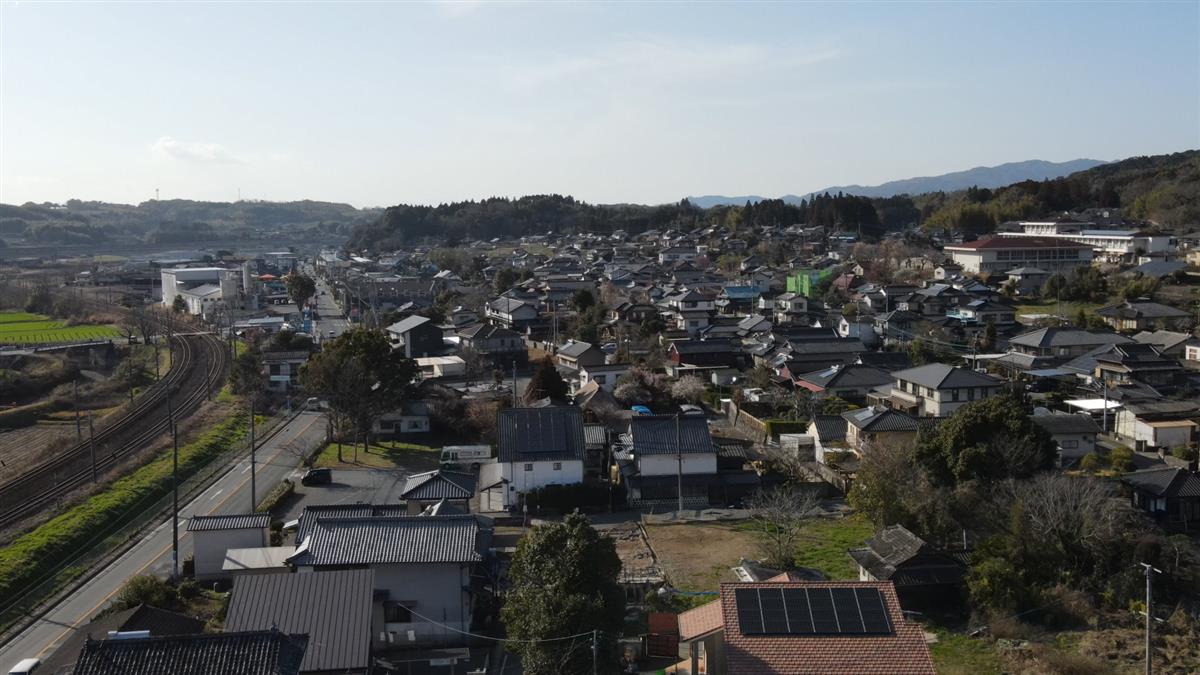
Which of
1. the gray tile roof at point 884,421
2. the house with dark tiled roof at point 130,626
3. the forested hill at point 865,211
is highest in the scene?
the forested hill at point 865,211

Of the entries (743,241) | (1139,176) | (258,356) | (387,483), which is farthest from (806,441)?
(1139,176)

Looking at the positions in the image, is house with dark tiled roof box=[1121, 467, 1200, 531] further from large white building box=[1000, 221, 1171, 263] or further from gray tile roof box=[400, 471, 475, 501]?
large white building box=[1000, 221, 1171, 263]

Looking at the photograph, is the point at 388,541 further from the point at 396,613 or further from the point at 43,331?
the point at 43,331

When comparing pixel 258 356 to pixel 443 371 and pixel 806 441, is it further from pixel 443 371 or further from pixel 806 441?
pixel 806 441

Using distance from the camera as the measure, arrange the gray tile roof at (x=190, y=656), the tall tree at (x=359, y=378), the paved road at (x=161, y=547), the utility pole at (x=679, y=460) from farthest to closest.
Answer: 1. the tall tree at (x=359, y=378)
2. the utility pole at (x=679, y=460)
3. the paved road at (x=161, y=547)
4. the gray tile roof at (x=190, y=656)

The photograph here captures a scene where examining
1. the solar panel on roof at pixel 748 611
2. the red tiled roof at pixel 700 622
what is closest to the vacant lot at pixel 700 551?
the red tiled roof at pixel 700 622

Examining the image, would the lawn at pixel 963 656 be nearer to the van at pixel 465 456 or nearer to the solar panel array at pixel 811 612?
the solar panel array at pixel 811 612
